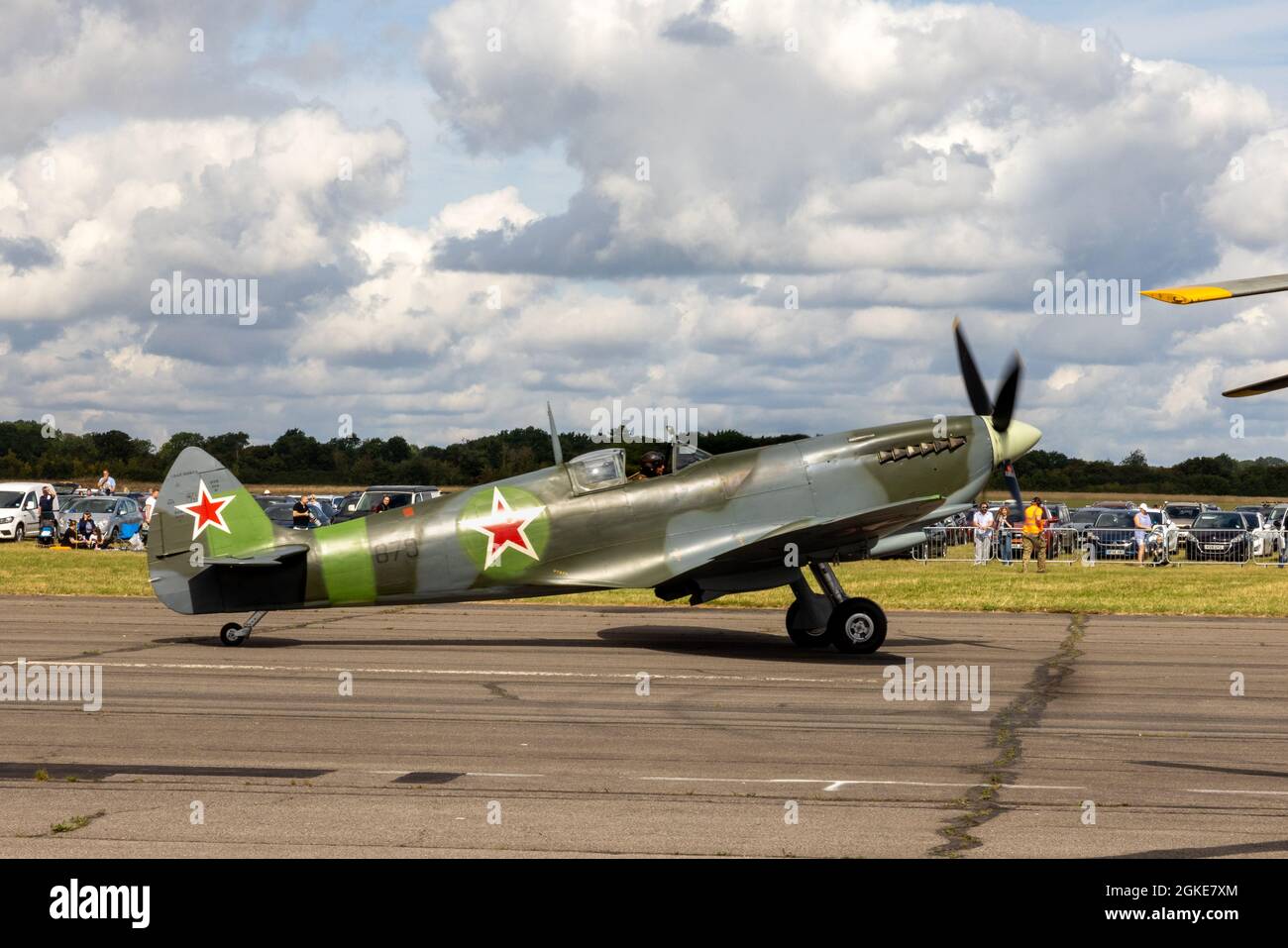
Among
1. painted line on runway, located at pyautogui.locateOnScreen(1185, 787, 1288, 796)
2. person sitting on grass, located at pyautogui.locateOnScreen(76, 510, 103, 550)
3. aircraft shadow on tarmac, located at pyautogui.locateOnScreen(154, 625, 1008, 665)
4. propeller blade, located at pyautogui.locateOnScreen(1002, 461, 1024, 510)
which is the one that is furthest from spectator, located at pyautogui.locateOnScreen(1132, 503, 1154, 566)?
painted line on runway, located at pyautogui.locateOnScreen(1185, 787, 1288, 796)

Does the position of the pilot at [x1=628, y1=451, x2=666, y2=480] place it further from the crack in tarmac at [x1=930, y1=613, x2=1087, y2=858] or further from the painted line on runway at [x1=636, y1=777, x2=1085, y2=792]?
the painted line on runway at [x1=636, y1=777, x2=1085, y2=792]

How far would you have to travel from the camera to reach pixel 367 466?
83125 millimetres

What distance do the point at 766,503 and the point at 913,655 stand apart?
2692 mm

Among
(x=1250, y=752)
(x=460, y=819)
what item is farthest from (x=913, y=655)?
(x=460, y=819)

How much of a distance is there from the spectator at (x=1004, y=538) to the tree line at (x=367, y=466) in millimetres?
19175

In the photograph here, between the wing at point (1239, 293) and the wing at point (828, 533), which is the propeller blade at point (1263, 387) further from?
the wing at point (828, 533)

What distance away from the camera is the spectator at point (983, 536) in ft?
127

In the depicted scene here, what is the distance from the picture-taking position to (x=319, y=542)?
17.6 metres

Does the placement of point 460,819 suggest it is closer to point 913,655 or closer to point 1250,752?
point 1250,752

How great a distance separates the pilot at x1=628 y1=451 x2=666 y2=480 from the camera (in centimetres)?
1823

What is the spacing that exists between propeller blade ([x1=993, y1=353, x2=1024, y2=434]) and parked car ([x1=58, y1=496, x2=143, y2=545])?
3237 centimetres

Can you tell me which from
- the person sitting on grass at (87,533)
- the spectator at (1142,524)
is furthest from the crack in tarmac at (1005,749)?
the person sitting on grass at (87,533)

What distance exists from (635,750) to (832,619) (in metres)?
7.18

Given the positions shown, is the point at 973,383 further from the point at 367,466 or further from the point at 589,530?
the point at 367,466
